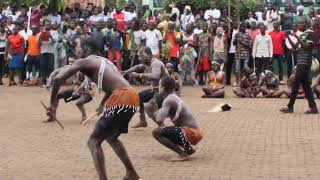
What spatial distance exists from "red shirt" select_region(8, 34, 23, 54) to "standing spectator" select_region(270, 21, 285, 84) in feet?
25.2

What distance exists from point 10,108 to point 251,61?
8.38 meters

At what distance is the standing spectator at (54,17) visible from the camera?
23566mm

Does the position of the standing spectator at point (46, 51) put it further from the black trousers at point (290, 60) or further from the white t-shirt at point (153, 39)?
the black trousers at point (290, 60)

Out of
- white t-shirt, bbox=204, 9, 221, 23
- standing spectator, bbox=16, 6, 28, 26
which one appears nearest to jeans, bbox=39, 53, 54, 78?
standing spectator, bbox=16, 6, 28, 26

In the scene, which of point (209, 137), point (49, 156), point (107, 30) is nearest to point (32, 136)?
point (49, 156)

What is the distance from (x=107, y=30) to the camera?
21875 millimetres

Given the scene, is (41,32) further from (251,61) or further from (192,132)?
(192,132)

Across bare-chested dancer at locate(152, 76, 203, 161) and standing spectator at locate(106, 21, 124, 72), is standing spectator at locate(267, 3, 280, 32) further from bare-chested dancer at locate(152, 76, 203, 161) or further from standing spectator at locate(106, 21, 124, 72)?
bare-chested dancer at locate(152, 76, 203, 161)

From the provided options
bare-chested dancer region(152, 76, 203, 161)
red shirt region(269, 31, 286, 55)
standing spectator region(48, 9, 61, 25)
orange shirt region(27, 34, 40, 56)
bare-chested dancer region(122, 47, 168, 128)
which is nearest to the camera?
bare-chested dancer region(152, 76, 203, 161)

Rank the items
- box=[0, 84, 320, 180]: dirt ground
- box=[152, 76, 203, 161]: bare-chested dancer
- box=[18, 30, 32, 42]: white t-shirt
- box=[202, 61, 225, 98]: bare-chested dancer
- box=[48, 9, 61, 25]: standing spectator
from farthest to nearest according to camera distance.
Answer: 1. box=[48, 9, 61, 25]: standing spectator
2. box=[18, 30, 32, 42]: white t-shirt
3. box=[202, 61, 225, 98]: bare-chested dancer
4. box=[152, 76, 203, 161]: bare-chested dancer
5. box=[0, 84, 320, 180]: dirt ground

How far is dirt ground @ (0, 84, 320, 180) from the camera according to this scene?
9.27 meters

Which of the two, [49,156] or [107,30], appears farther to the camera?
[107,30]

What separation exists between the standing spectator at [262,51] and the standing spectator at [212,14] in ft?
8.03

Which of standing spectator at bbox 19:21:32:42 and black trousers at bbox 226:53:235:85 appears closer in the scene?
black trousers at bbox 226:53:235:85
